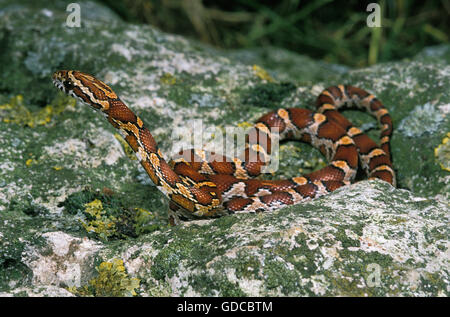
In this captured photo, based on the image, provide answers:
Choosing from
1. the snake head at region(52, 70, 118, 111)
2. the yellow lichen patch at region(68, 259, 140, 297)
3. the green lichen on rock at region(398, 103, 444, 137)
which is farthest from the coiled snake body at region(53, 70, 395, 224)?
the yellow lichen patch at region(68, 259, 140, 297)

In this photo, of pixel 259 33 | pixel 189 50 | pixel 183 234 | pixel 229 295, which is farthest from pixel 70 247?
pixel 259 33

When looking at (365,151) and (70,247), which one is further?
(365,151)

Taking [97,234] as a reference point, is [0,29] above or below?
above

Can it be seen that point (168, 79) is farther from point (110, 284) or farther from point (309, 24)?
point (309, 24)

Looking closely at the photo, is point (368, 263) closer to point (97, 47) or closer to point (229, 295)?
point (229, 295)

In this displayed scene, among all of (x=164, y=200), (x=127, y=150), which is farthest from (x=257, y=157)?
(x=127, y=150)

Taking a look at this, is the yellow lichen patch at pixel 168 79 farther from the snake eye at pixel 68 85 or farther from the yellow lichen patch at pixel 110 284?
the yellow lichen patch at pixel 110 284
